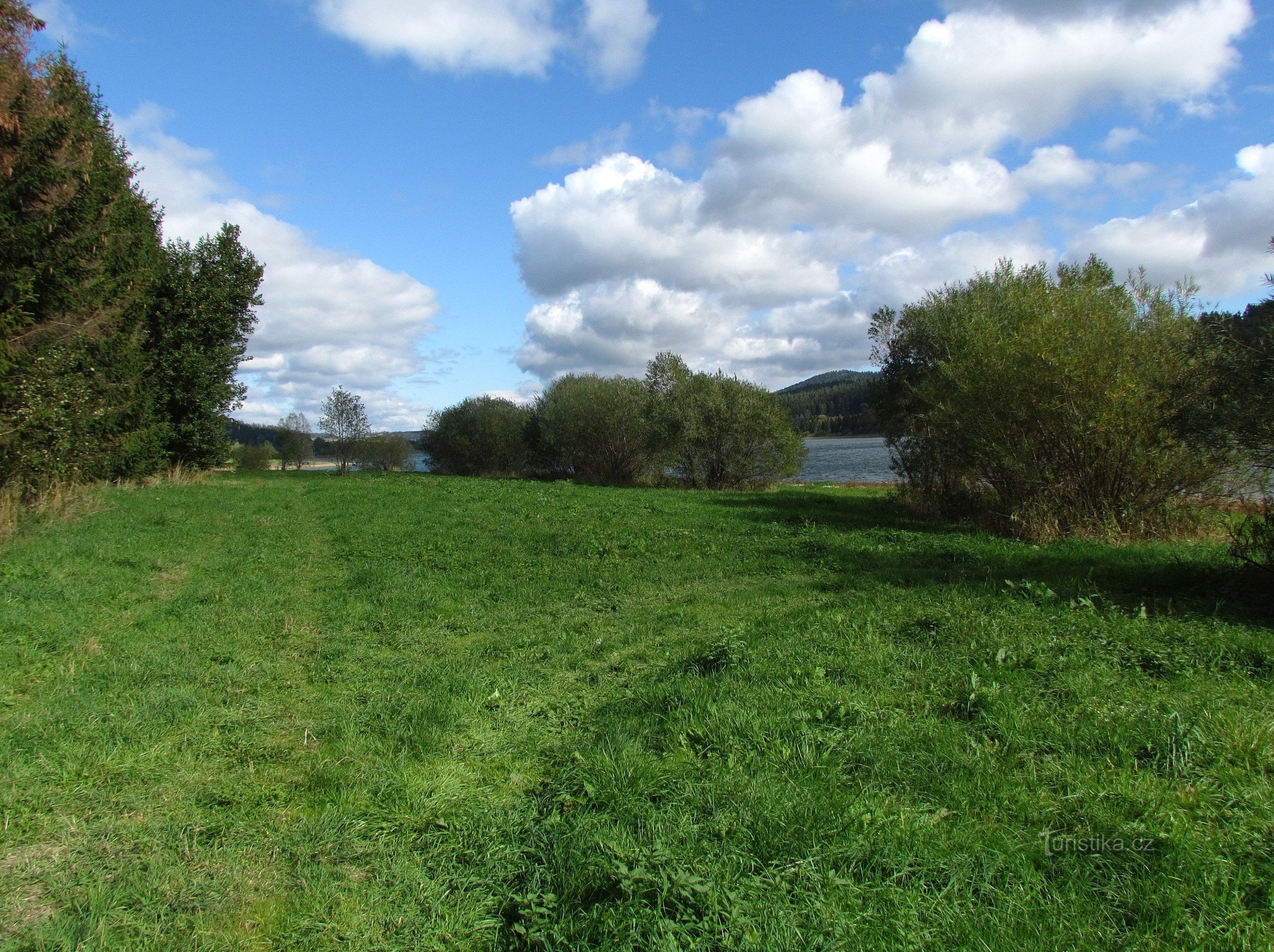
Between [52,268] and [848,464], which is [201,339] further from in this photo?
[848,464]

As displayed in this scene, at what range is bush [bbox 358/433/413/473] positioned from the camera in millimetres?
59250

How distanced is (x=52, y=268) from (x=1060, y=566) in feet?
62.9

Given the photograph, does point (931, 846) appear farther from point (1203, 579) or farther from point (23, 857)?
point (1203, 579)

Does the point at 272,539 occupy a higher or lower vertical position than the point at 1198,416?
lower

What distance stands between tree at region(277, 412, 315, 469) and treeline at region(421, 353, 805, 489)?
22.3 meters

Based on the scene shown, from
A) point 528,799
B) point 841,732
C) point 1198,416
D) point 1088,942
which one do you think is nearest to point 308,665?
point 528,799

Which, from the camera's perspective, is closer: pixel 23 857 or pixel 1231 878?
pixel 1231 878

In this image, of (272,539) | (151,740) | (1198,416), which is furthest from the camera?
(272,539)

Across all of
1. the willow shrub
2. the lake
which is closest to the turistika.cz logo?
the willow shrub

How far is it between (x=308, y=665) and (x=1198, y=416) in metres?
13.6

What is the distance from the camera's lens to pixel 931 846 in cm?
303

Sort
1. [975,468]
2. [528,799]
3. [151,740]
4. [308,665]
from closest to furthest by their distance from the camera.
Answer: [528,799], [151,740], [308,665], [975,468]

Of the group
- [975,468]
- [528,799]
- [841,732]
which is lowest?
[528,799]

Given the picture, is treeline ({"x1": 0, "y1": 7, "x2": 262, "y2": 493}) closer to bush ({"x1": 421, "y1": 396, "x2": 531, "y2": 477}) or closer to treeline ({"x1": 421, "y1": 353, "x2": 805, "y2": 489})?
treeline ({"x1": 421, "y1": 353, "x2": 805, "y2": 489})
